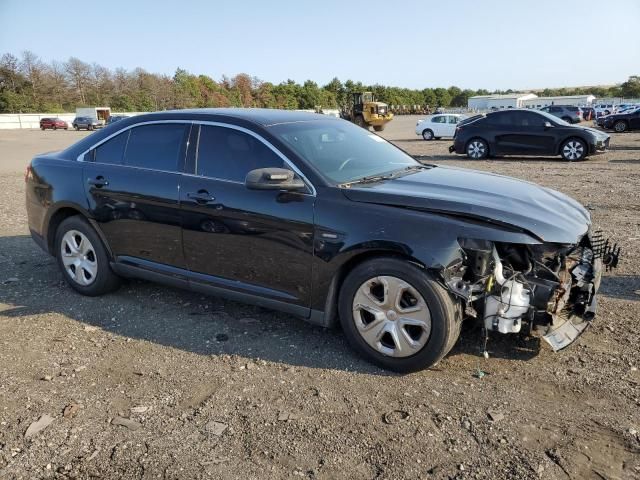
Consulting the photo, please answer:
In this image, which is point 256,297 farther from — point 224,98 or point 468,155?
point 224,98

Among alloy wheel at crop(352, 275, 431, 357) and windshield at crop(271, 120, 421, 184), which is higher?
windshield at crop(271, 120, 421, 184)

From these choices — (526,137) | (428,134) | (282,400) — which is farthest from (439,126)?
Result: (282,400)

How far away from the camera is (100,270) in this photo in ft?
16.1

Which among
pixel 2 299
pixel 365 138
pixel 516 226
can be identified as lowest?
pixel 2 299

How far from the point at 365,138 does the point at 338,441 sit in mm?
2809

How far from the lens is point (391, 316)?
136 inches

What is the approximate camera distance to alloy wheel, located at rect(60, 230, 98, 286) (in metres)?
4.97

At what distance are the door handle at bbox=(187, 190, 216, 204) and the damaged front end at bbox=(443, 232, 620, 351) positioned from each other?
1.90m

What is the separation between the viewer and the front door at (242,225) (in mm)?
3748

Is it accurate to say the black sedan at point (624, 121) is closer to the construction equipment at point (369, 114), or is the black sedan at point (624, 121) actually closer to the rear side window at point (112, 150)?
the construction equipment at point (369, 114)

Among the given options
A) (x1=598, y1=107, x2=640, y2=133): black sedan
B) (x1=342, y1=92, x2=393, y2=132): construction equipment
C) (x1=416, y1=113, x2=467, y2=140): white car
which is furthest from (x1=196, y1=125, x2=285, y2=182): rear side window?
(x1=342, y1=92, x2=393, y2=132): construction equipment

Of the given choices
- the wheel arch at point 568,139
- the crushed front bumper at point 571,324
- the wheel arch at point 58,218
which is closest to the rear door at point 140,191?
the wheel arch at point 58,218

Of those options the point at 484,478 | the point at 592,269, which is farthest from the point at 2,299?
the point at 592,269

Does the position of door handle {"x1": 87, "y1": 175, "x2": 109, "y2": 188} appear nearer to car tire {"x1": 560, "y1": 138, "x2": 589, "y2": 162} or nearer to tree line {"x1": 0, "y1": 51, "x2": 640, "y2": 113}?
car tire {"x1": 560, "y1": 138, "x2": 589, "y2": 162}
